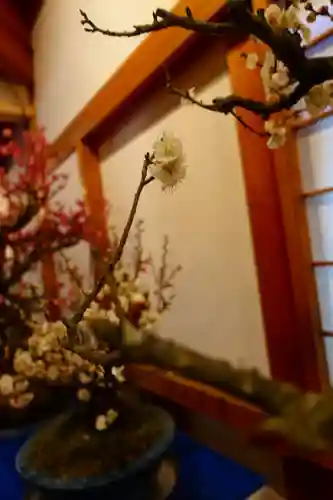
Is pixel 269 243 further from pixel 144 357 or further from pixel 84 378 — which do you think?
pixel 144 357

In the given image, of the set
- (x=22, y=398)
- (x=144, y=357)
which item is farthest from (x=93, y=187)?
(x=144, y=357)

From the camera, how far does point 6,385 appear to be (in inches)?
51.4

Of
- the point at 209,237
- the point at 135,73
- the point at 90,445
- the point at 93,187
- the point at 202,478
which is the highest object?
the point at 135,73

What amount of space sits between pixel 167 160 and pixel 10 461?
3.72 ft

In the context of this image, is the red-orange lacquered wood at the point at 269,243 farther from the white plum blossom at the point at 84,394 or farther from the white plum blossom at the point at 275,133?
the white plum blossom at the point at 84,394

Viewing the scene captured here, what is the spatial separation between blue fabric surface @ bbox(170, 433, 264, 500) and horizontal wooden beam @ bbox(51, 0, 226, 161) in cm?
86

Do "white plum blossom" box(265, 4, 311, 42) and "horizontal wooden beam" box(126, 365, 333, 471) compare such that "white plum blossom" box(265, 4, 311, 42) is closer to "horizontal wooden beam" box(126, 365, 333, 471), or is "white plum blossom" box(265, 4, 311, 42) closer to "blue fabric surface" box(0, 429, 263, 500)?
"horizontal wooden beam" box(126, 365, 333, 471)

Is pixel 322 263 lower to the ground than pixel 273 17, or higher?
lower

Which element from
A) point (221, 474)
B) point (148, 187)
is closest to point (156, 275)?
point (148, 187)

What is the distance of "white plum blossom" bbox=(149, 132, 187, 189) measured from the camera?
0.74m

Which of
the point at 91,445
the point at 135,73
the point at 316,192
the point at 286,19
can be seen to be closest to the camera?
the point at 286,19

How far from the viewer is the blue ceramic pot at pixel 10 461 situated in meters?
1.41

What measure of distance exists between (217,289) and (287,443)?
919mm

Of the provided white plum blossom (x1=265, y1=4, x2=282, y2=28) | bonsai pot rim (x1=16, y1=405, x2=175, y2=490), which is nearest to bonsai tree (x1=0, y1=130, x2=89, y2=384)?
bonsai pot rim (x1=16, y1=405, x2=175, y2=490)
